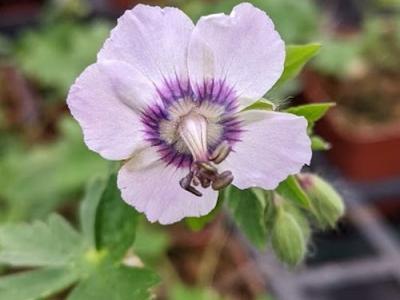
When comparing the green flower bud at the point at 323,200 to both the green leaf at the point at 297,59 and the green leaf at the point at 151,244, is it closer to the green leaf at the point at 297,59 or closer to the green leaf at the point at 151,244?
the green leaf at the point at 297,59

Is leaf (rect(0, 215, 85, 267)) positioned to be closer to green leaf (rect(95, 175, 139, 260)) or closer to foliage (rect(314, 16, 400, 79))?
green leaf (rect(95, 175, 139, 260))

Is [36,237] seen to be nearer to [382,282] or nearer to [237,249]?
[237,249]

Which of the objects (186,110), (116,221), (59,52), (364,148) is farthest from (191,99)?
(59,52)

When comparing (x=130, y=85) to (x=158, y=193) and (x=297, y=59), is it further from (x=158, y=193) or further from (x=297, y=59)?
(x=297, y=59)

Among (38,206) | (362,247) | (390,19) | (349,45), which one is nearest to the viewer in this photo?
(38,206)

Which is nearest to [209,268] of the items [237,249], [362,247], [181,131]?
[237,249]

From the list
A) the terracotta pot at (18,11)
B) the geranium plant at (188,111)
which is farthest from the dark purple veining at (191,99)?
the terracotta pot at (18,11)
